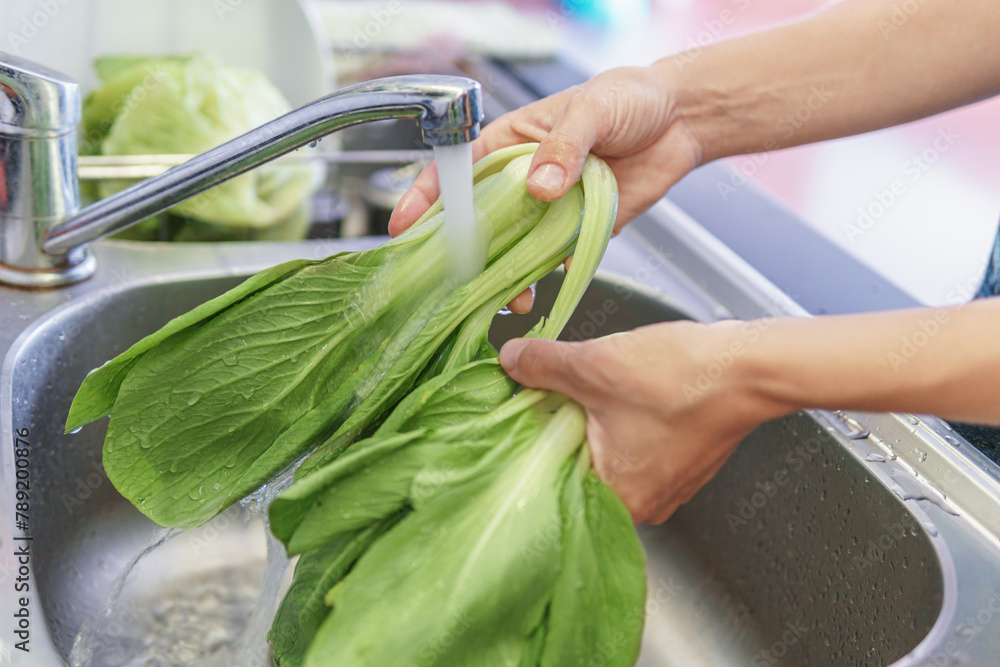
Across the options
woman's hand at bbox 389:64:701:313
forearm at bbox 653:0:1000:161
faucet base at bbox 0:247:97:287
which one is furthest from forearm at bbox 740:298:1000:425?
faucet base at bbox 0:247:97:287

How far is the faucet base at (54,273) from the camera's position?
0.82 metres

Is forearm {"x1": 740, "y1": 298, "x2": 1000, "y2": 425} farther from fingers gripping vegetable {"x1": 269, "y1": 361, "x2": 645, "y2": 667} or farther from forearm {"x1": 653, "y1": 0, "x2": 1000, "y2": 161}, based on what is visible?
forearm {"x1": 653, "y1": 0, "x2": 1000, "y2": 161}

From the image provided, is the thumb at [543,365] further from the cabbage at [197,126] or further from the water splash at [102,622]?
the cabbage at [197,126]

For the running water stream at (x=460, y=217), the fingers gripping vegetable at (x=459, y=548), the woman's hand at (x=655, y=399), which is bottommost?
the fingers gripping vegetable at (x=459, y=548)

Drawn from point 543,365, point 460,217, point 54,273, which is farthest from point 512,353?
point 54,273

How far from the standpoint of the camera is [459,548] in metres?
0.50

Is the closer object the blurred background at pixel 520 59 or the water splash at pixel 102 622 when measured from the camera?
the water splash at pixel 102 622

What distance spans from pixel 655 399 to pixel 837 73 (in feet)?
1.60

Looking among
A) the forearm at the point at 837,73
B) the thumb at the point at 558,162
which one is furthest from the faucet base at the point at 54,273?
the forearm at the point at 837,73

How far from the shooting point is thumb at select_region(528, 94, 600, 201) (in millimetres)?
651

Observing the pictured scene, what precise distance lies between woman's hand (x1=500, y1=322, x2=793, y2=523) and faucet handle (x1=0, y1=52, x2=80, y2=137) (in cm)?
50

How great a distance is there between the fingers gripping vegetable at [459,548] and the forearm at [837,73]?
47 cm

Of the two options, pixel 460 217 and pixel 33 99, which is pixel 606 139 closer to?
pixel 460 217

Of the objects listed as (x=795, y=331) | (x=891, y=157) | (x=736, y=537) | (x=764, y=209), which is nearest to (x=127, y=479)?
(x=795, y=331)
